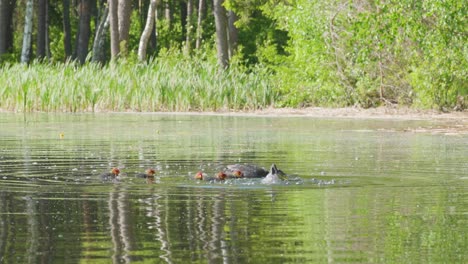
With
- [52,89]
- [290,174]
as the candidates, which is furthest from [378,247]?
[52,89]

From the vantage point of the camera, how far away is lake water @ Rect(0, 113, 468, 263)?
749 centimetres

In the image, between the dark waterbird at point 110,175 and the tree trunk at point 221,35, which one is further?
the tree trunk at point 221,35

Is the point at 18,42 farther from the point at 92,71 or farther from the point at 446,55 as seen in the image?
the point at 446,55

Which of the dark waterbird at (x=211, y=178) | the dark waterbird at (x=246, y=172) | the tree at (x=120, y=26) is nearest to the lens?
the dark waterbird at (x=211, y=178)

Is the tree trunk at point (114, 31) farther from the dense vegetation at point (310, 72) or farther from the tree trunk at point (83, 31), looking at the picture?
the tree trunk at point (83, 31)

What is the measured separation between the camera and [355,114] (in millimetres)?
29625

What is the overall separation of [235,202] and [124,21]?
34730 millimetres

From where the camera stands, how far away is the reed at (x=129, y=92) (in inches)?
1298

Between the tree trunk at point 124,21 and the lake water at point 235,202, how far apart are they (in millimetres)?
23426

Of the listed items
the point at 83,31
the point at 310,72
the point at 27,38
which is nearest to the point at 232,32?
the point at 27,38

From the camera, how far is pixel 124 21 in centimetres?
4450

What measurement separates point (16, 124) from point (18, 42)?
40641mm

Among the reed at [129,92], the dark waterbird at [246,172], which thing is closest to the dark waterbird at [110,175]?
the dark waterbird at [246,172]

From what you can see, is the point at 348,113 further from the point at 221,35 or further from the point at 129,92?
the point at 221,35
